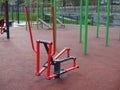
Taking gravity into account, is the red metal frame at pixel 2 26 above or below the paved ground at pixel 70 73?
above

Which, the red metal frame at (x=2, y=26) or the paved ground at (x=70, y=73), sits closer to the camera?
the paved ground at (x=70, y=73)

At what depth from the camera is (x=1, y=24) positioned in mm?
10328

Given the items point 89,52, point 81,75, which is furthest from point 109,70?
point 89,52

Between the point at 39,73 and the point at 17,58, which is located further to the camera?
the point at 17,58

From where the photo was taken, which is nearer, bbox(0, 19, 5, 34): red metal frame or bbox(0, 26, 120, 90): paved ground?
bbox(0, 26, 120, 90): paved ground

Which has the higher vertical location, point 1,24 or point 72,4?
point 72,4

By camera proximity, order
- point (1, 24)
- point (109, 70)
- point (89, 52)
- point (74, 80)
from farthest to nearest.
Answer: point (1, 24), point (89, 52), point (109, 70), point (74, 80)

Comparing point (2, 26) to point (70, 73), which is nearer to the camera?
point (70, 73)

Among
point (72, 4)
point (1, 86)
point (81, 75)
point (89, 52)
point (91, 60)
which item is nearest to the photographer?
point (1, 86)

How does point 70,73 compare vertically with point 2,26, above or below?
below

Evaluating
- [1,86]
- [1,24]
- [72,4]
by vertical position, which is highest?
[72,4]

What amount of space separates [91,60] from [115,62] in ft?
1.87

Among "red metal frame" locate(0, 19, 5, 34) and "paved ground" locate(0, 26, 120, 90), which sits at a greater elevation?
"red metal frame" locate(0, 19, 5, 34)

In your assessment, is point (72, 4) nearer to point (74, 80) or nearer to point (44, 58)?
point (44, 58)
